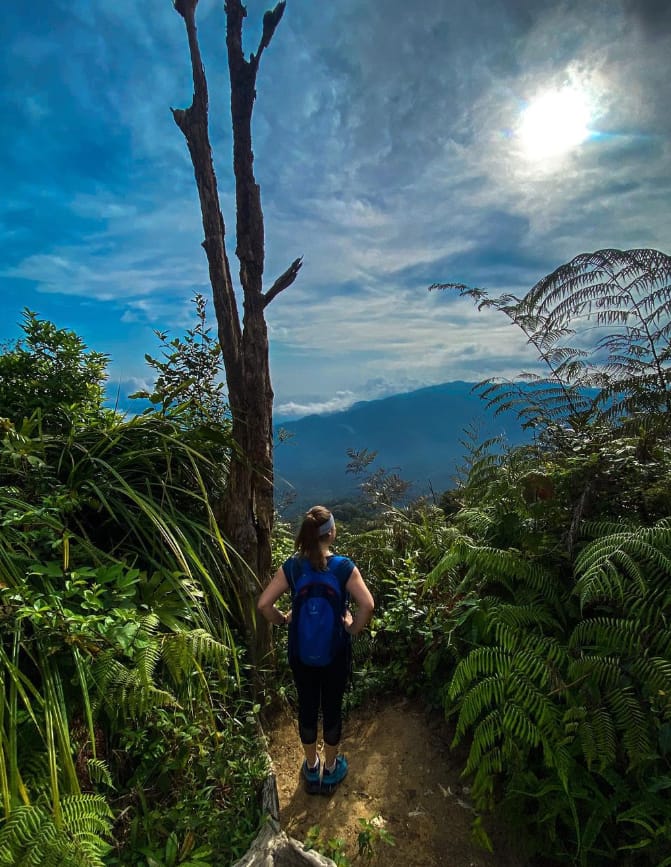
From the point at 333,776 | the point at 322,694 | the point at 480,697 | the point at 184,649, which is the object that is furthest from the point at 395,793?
the point at 184,649

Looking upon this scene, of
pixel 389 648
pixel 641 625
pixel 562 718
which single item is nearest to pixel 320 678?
pixel 389 648

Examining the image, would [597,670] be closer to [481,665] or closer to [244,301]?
[481,665]

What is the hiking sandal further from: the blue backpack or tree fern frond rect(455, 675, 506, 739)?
tree fern frond rect(455, 675, 506, 739)

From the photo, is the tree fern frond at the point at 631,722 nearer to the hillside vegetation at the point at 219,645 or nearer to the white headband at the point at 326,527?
the hillside vegetation at the point at 219,645

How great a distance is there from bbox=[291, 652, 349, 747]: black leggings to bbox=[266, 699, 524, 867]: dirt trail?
1.20 ft

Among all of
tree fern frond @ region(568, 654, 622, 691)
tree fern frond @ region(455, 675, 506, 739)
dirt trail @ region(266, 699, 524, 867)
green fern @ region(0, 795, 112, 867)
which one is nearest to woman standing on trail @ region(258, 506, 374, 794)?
dirt trail @ region(266, 699, 524, 867)

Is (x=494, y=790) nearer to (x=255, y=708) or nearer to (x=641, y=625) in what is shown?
(x=641, y=625)

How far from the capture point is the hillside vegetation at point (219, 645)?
7.02 feet

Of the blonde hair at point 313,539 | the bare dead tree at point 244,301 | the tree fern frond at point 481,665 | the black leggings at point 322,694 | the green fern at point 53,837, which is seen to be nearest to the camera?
the green fern at point 53,837

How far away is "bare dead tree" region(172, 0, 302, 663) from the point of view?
12.3 feet

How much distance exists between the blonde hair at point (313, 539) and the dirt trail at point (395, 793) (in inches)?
68.2

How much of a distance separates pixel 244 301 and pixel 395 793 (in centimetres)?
402

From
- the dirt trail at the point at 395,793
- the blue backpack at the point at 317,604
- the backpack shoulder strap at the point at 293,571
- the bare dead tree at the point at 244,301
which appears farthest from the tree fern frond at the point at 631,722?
the bare dead tree at the point at 244,301

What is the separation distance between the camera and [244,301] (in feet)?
12.7
